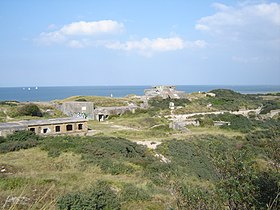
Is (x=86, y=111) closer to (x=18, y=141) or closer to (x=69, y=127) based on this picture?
(x=69, y=127)

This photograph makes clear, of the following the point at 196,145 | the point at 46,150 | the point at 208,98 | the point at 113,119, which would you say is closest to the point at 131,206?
the point at 46,150

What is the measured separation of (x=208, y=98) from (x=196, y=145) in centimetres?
4123

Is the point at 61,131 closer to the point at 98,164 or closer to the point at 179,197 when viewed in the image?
the point at 98,164

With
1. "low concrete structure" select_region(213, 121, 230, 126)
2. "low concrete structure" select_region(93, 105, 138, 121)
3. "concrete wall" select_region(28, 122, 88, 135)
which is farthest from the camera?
"low concrete structure" select_region(93, 105, 138, 121)

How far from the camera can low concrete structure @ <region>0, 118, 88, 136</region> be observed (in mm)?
26047

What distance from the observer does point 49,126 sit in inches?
1139

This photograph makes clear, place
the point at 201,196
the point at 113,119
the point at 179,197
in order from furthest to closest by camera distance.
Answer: the point at 113,119 → the point at 179,197 → the point at 201,196

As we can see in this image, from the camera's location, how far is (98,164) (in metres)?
19.3

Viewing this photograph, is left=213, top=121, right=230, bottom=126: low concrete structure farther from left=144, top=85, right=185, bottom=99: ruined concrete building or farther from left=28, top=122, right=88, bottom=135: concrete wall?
left=28, top=122, right=88, bottom=135: concrete wall

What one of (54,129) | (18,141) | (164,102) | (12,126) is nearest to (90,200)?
(18,141)

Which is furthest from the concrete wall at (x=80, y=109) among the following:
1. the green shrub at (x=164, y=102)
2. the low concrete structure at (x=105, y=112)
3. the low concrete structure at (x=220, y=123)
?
the low concrete structure at (x=220, y=123)

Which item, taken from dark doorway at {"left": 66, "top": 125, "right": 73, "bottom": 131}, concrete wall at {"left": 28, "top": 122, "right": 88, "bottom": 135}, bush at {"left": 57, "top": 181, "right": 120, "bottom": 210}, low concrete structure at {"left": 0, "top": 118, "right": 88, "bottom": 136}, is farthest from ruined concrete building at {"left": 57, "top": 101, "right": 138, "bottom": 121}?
bush at {"left": 57, "top": 181, "right": 120, "bottom": 210}

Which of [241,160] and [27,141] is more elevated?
[241,160]

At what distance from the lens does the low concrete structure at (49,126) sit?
85.5ft
